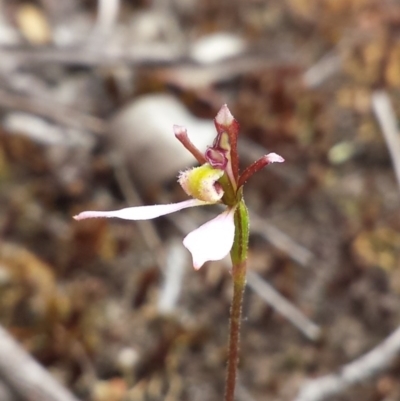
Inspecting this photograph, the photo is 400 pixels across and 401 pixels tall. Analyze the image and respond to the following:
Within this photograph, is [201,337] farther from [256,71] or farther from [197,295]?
[256,71]

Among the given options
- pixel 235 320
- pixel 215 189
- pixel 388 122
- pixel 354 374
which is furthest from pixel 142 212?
pixel 388 122

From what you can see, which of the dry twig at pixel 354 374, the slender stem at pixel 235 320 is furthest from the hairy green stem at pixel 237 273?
the dry twig at pixel 354 374

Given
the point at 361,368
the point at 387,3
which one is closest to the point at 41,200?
the point at 361,368

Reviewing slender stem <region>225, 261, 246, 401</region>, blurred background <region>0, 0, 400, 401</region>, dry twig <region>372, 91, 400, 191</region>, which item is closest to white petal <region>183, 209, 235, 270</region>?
slender stem <region>225, 261, 246, 401</region>

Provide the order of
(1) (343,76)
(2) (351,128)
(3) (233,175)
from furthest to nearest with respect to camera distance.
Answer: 1. (1) (343,76)
2. (2) (351,128)
3. (3) (233,175)

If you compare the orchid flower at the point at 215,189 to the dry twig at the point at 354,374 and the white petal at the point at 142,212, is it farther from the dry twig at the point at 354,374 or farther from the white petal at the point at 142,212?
the dry twig at the point at 354,374

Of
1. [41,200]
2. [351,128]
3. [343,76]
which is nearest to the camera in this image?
[41,200]

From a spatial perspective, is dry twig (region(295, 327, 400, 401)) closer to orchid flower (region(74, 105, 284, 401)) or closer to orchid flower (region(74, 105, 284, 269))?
orchid flower (region(74, 105, 284, 401))
